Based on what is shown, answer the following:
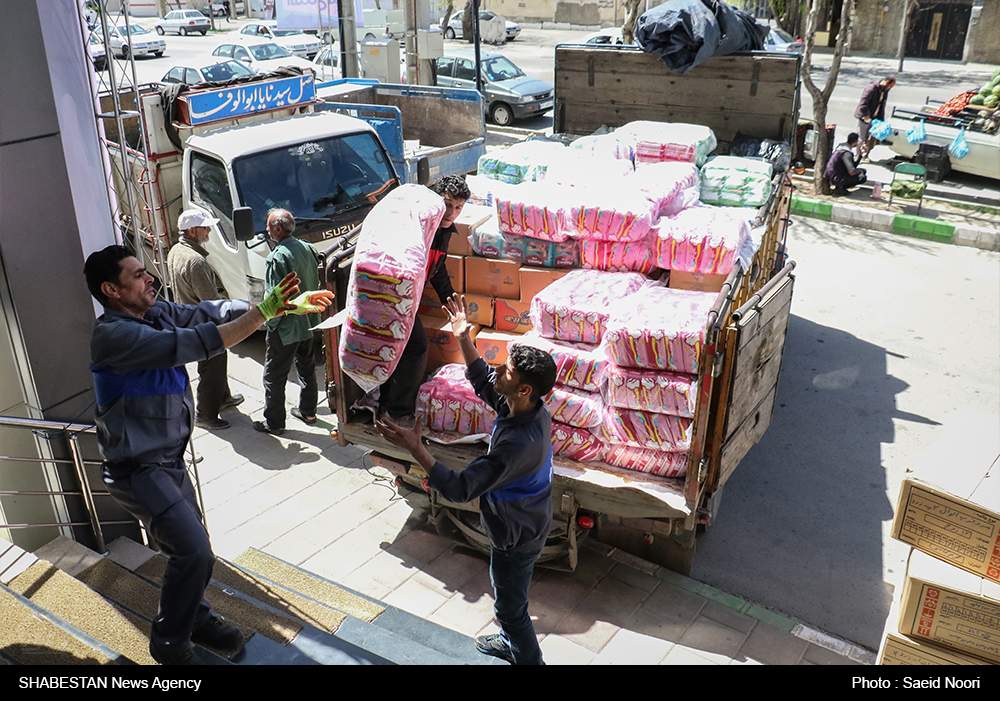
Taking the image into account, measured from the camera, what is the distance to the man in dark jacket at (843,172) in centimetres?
1309

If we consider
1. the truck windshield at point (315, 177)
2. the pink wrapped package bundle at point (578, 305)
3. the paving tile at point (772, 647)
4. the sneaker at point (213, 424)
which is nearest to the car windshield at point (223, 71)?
the truck windshield at point (315, 177)

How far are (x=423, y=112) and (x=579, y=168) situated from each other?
20.0 ft

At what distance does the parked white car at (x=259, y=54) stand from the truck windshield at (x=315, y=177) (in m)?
16.4

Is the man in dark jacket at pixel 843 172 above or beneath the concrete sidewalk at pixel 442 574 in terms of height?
above

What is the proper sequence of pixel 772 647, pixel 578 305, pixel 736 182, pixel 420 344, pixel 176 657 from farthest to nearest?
pixel 736 182
pixel 420 344
pixel 578 305
pixel 772 647
pixel 176 657

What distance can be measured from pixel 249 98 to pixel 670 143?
4940mm

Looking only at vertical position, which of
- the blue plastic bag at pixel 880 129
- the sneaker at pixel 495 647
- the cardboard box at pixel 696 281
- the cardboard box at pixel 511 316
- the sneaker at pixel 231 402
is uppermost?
the cardboard box at pixel 696 281

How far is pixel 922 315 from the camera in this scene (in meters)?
9.38

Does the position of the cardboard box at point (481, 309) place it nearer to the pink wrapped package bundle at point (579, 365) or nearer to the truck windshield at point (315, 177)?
the pink wrapped package bundle at point (579, 365)

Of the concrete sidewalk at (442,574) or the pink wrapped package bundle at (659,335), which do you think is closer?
the pink wrapped package bundle at (659,335)

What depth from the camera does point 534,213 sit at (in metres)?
5.55

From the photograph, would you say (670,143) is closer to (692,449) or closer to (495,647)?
(692,449)

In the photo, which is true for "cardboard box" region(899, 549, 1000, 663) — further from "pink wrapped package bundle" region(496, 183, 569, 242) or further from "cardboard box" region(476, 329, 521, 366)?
"pink wrapped package bundle" region(496, 183, 569, 242)

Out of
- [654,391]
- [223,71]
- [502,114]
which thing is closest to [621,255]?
[654,391]
